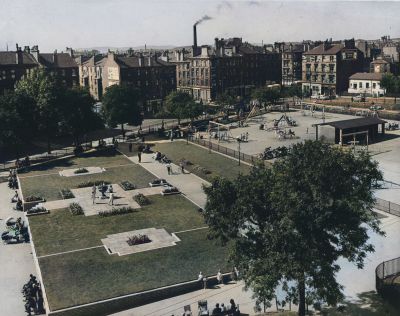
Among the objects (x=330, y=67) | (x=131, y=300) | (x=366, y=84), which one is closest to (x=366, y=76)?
(x=366, y=84)

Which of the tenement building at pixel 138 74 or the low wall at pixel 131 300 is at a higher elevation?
the tenement building at pixel 138 74

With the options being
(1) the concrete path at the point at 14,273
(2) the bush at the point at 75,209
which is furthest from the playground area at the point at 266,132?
(1) the concrete path at the point at 14,273

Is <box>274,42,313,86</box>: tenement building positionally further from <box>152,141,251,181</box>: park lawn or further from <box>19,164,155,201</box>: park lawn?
<box>19,164,155,201</box>: park lawn

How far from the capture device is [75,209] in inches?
1734

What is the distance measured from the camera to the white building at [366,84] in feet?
383

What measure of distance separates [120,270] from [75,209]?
13339mm

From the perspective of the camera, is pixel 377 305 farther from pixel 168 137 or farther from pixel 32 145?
pixel 32 145

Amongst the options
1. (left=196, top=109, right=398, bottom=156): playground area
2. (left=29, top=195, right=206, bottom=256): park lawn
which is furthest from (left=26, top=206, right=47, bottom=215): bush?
(left=196, top=109, right=398, bottom=156): playground area

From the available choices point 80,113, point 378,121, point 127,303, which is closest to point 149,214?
point 127,303

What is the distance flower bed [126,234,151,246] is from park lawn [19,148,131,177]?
2663cm

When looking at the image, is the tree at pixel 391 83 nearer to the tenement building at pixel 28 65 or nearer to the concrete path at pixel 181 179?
the concrete path at pixel 181 179

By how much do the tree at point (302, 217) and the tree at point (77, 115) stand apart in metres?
49.5

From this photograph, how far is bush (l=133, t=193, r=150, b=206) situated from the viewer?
4612 centimetres

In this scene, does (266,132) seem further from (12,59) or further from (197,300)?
(197,300)
